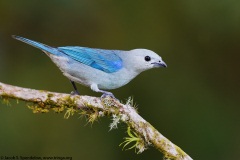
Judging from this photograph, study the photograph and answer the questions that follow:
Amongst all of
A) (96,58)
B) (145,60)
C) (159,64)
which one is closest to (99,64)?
(96,58)

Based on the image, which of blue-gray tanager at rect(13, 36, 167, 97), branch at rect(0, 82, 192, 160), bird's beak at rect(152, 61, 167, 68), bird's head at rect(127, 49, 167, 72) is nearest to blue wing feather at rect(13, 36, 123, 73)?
blue-gray tanager at rect(13, 36, 167, 97)

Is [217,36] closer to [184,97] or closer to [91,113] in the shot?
[184,97]

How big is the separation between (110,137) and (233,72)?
7.67 feet

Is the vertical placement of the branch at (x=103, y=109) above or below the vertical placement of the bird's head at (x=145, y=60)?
below

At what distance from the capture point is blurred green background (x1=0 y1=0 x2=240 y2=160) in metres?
8.39

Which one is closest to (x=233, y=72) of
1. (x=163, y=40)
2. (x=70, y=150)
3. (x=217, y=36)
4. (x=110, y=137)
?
(x=217, y=36)

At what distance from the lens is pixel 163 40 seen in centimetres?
897

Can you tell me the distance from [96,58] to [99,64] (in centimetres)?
13

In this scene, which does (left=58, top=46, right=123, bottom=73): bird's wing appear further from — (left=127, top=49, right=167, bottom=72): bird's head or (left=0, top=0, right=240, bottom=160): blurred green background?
(left=0, top=0, right=240, bottom=160): blurred green background

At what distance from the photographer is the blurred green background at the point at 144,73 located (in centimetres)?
839

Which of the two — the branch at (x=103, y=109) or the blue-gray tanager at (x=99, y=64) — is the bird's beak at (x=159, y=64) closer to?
the blue-gray tanager at (x=99, y=64)

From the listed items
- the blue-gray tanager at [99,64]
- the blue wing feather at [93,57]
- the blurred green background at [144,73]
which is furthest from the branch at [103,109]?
the blurred green background at [144,73]

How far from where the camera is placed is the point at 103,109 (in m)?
5.06

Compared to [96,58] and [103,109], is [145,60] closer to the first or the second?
[96,58]
